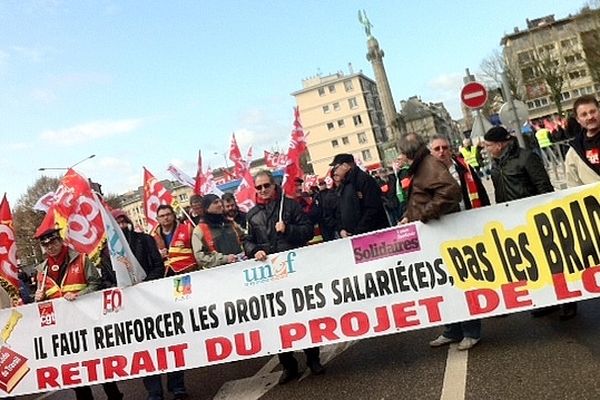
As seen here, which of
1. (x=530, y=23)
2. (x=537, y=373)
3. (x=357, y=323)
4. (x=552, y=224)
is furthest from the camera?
(x=530, y=23)

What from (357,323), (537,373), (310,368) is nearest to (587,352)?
(537,373)

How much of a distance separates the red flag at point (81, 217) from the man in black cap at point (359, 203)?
2.85m

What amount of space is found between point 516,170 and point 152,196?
7184 millimetres

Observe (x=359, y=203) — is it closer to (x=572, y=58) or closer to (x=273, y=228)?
(x=273, y=228)

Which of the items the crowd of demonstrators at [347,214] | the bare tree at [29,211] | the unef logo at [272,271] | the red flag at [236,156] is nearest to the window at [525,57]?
the bare tree at [29,211]

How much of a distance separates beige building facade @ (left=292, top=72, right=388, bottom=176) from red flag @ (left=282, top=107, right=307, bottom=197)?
89.2 m

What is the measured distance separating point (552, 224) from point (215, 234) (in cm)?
355

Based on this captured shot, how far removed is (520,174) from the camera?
5.91m

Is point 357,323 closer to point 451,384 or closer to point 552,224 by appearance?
point 451,384

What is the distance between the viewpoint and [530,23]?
10862cm

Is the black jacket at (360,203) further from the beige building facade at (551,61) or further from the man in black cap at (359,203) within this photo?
the beige building facade at (551,61)

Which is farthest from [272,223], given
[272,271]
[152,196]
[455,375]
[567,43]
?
[567,43]

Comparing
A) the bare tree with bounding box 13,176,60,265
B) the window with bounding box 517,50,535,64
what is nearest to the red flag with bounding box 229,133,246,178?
the bare tree with bounding box 13,176,60,265

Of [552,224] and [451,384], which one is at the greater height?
[552,224]
